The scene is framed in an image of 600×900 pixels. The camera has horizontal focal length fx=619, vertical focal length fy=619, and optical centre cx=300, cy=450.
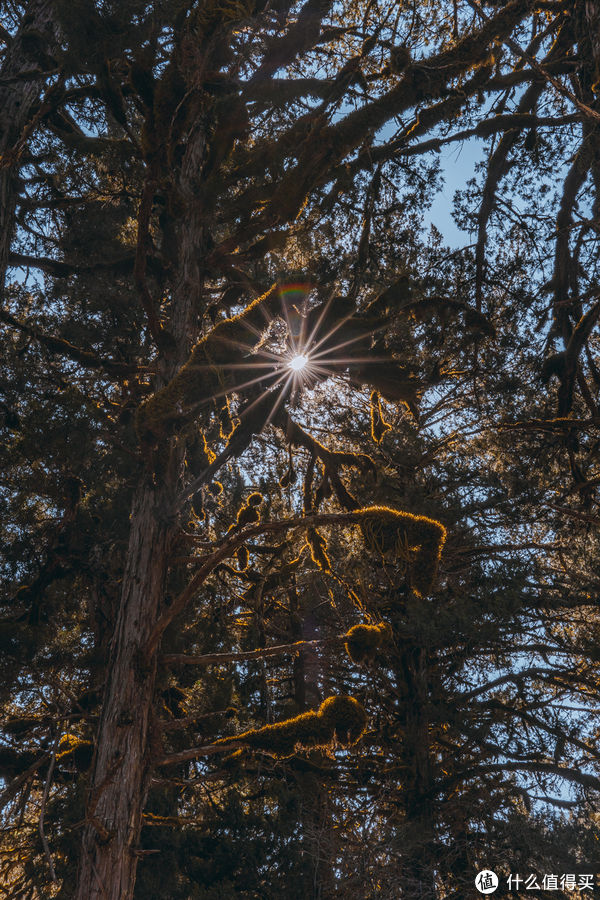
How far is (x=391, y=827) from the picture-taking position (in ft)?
24.2

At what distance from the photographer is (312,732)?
490 centimetres

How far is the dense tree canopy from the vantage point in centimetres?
515

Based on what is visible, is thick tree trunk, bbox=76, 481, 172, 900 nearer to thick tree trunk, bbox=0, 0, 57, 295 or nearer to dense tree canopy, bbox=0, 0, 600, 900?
dense tree canopy, bbox=0, 0, 600, 900

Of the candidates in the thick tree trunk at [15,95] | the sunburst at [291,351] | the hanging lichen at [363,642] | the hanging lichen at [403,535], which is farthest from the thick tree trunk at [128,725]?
the thick tree trunk at [15,95]

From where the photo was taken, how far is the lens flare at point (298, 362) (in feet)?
18.0

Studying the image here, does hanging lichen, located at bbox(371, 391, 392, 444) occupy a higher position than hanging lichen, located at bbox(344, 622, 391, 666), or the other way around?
hanging lichen, located at bbox(371, 391, 392, 444)

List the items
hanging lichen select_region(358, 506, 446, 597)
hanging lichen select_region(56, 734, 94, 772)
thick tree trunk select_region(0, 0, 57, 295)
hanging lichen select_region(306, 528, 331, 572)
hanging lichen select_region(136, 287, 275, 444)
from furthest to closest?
thick tree trunk select_region(0, 0, 57, 295), hanging lichen select_region(306, 528, 331, 572), hanging lichen select_region(56, 734, 94, 772), hanging lichen select_region(136, 287, 275, 444), hanging lichen select_region(358, 506, 446, 597)

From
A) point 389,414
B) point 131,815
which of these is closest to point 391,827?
point 131,815

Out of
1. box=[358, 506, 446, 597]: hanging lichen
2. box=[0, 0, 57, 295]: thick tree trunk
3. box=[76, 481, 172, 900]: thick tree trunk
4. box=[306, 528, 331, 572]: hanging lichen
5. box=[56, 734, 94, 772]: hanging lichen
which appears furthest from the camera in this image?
box=[0, 0, 57, 295]: thick tree trunk

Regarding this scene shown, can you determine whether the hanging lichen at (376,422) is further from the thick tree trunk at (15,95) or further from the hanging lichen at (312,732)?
the thick tree trunk at (15,95)

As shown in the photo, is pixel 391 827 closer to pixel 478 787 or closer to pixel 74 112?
pixel 478 787

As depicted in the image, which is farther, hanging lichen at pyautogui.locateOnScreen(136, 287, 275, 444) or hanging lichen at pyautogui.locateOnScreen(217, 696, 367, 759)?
hanging lichen at pyautogui.locateOnScreen(136, 287, 275, 444)

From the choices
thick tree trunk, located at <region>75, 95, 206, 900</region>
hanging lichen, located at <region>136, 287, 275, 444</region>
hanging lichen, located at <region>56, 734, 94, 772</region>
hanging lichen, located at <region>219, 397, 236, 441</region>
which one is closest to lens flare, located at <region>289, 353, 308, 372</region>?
hanging lichen, located at <region>136, 287, 275, 444</region>

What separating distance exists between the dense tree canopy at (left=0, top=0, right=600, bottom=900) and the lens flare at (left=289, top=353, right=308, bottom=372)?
3cm
